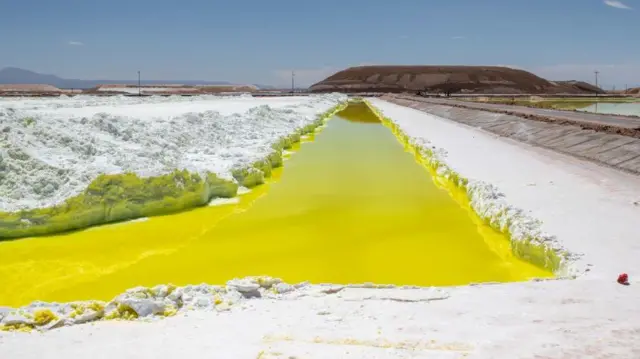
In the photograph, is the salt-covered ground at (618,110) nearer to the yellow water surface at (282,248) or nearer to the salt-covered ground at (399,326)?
the yellow water surface at (282,248)

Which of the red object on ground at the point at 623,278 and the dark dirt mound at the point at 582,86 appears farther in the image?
the dark dirt mound at the point at 582,86

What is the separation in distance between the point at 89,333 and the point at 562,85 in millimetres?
146963

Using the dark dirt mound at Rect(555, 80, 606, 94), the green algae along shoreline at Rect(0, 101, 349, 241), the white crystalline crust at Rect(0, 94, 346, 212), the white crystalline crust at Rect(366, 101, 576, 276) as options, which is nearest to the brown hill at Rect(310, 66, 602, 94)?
the dark dirt mound at Rect(555, 80, 606, 94)

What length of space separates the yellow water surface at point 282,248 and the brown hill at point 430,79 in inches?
4571

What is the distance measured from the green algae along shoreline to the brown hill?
4589 inches

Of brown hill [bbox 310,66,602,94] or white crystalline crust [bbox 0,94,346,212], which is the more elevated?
brown hill [bbox 310,66,602,94]

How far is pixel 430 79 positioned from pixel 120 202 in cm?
13772

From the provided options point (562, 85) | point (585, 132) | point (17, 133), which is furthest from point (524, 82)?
point (17, 133)

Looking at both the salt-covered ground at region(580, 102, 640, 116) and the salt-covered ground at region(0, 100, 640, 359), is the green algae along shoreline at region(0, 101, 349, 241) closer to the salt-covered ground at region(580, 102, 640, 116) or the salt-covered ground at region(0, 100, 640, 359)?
the salt-covered ground at region(0, 100, 640, 359)

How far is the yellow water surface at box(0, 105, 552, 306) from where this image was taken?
18.0 feet

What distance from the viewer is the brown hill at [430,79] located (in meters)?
127

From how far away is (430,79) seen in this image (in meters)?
140

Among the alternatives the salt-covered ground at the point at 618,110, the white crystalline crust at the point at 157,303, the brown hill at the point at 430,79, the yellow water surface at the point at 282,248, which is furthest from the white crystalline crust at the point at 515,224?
the brown hill at the point at 430,79

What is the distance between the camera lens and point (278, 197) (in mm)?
9469
